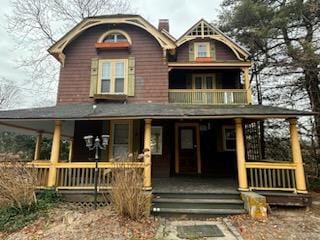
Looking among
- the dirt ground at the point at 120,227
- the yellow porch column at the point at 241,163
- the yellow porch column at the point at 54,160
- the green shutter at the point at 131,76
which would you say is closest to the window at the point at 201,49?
the green shutter at the point at 131,76

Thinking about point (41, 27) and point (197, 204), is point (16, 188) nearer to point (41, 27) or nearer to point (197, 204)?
point (197, 204)

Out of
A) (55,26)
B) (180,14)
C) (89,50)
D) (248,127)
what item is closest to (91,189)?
(89,50)

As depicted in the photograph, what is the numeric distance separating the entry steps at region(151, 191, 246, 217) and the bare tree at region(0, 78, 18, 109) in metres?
27.5

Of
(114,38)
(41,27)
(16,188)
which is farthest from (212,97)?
(41,27)

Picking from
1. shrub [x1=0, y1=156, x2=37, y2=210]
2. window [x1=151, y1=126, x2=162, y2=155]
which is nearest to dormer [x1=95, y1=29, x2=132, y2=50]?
window [x1=151, y1=126, x2=162, y2=155]

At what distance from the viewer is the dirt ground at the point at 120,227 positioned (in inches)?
192

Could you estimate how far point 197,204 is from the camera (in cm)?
655

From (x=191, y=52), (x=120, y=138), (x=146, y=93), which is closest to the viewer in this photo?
(x=120, y=138)

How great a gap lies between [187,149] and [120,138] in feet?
10.1

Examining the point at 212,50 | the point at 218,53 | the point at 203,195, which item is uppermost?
the point at 212,50

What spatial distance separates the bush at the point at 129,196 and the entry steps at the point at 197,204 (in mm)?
804

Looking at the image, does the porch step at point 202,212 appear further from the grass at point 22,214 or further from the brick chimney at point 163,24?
the brick chimney at point 163,24

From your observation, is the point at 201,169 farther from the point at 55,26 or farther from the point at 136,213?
the point at 55,26

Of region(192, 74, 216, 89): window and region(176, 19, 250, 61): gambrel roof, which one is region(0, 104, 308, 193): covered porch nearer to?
region(192, 74, 216, 89): window
